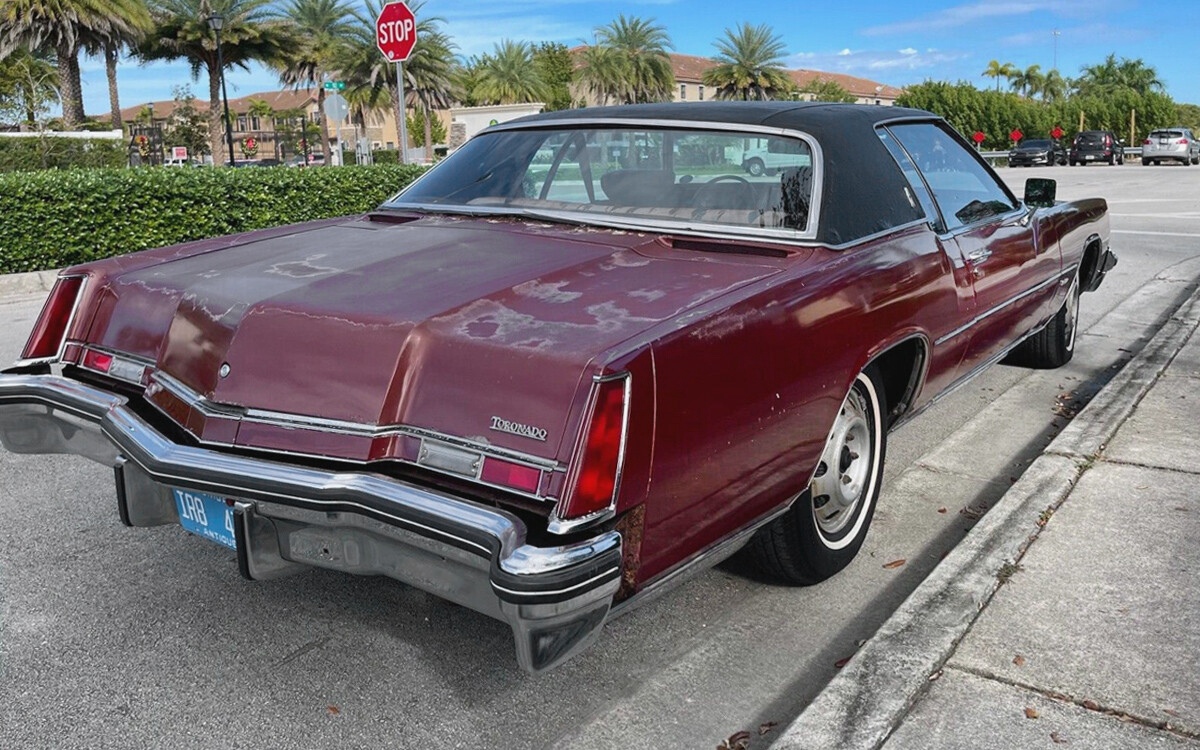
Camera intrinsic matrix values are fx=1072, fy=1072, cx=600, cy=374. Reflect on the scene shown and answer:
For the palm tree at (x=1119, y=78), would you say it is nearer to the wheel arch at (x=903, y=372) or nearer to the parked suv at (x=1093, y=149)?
the parked suv at (x=1093, y=149)

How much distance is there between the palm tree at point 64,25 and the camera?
3938cm

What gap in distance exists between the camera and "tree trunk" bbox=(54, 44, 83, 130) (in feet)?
135

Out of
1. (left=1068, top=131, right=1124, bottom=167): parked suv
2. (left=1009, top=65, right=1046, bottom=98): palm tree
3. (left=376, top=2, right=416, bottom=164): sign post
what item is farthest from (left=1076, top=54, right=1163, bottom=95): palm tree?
(left=376, top=2, right=416, bottom=164): sign post

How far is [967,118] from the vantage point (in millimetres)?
66750

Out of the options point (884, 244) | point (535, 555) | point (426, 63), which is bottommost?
point (535, 555)

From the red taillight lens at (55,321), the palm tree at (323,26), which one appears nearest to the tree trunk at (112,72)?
the palm tree at (323,26)

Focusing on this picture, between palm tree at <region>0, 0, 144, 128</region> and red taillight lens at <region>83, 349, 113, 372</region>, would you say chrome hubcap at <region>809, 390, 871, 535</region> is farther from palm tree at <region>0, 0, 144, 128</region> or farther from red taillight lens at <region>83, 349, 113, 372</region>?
palm tree at <region>0, 0, 144, 128</region>

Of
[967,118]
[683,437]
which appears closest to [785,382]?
[683,437]

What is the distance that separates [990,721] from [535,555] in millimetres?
1236

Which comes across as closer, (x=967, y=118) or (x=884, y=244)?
(x=884, y=244)

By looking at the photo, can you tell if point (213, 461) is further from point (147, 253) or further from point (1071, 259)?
point (1071, 259)

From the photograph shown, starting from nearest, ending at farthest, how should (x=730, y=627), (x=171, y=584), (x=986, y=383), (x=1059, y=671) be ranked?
(x=1059, y=671) → (x=730, y=627) → (x=171, y=584) → (x=986, y=383)

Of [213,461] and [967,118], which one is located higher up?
[967,118]

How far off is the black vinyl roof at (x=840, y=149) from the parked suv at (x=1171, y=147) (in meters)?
50.8
